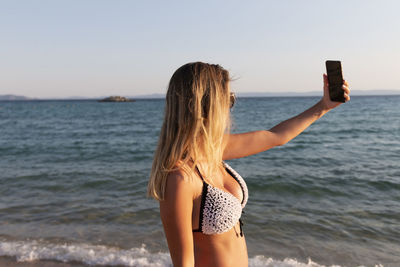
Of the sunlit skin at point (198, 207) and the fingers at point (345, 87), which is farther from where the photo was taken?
the fingers at point (345, 87)

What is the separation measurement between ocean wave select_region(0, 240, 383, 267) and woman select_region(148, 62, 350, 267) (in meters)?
3.15

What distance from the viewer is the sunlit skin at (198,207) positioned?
62.3 inches

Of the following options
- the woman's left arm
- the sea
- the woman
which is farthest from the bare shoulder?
the sea

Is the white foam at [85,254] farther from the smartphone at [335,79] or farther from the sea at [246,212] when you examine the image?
the smartphone at [335,79]

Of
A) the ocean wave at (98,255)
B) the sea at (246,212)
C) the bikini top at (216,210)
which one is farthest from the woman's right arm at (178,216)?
the ocean wave at (98,255)

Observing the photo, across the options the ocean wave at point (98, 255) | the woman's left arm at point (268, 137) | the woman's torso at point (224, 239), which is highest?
the woman's left arm at point (268, 137)

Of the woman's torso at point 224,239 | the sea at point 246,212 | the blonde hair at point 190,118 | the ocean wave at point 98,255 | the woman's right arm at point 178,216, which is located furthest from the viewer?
the sea at point 246,212

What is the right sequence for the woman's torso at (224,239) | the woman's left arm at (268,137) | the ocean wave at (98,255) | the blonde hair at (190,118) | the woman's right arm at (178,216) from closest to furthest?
the woman's right arm at (178,216) → the blonde hair at (190,118) → the woman's torso at (224,239) → the woman's left arm at (268,137) → the ocean wave at (98,255)

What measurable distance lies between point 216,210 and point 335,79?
1088 millimetres

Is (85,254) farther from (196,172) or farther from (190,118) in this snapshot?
(190,118)

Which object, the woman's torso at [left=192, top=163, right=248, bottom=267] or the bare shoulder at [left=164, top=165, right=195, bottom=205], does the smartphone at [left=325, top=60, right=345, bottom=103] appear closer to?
the woman's torso at [left=192, top=163, right=248, bottom=267]

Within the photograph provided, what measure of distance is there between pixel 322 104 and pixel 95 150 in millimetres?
15485

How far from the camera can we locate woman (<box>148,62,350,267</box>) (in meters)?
1.60

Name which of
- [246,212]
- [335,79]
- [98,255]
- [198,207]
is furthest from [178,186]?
[246,212]
